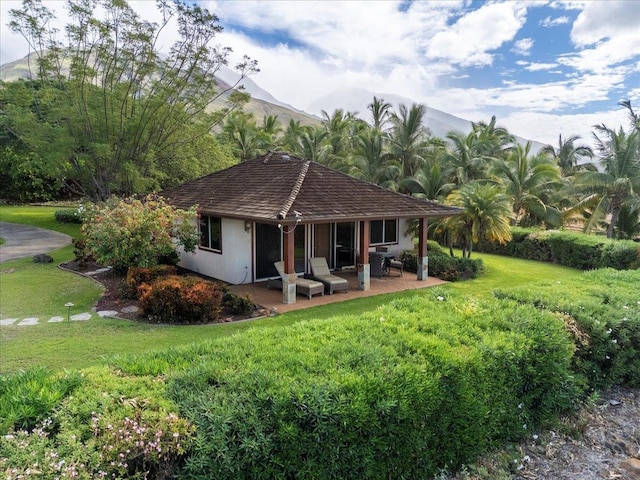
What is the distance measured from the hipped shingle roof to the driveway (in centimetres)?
618

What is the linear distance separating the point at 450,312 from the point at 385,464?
2.30 m

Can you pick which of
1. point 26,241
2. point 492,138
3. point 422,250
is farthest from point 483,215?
point 492,138

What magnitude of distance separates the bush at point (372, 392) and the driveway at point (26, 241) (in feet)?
53.3

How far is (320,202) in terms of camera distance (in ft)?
41.5

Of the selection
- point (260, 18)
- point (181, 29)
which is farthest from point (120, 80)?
point (260, 18)

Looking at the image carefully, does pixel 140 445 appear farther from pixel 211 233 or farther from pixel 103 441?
pixel 211 233

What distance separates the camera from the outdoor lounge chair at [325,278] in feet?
41.3

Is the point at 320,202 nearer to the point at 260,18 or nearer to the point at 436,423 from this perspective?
the point at 436,423

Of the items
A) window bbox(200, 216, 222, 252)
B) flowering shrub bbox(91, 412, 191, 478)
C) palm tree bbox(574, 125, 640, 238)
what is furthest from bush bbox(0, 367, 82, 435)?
palm tree bbox(574, 125, 640, 238)

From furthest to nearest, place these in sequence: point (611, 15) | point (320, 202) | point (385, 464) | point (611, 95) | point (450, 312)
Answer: point (611, 95)
point (320, 202)
point (611, 15)
point (450, 312)
point (385, 464)

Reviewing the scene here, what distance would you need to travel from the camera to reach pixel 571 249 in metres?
18.5

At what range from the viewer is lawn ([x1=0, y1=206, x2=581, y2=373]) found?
724 centimetres

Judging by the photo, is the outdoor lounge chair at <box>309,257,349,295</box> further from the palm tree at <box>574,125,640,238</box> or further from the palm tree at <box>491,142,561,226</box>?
the palm tree at <box>574,125,640,238</box>

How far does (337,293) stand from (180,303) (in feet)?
15.7
